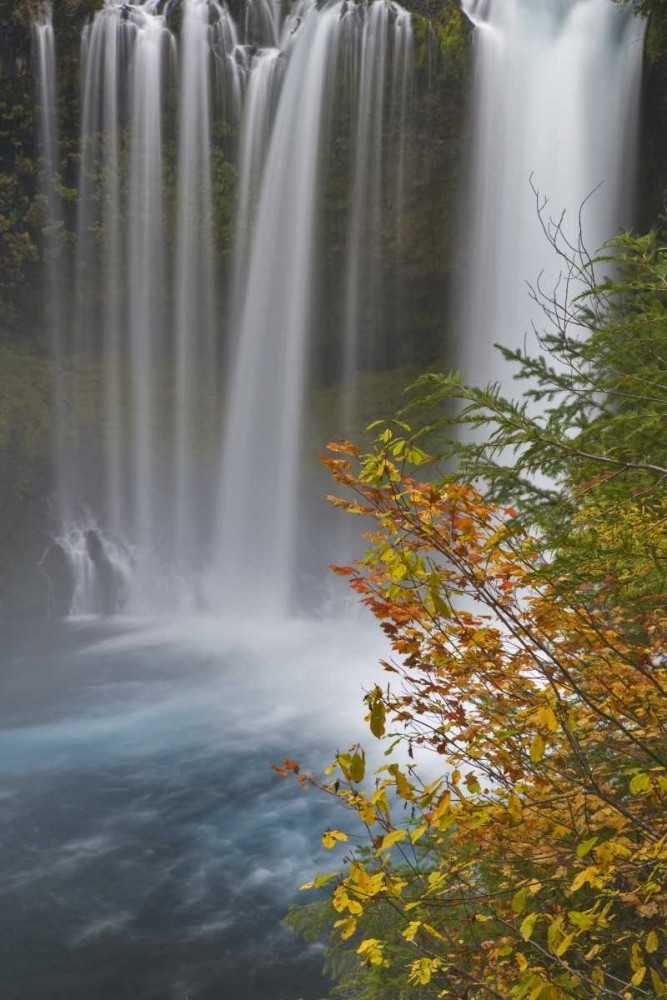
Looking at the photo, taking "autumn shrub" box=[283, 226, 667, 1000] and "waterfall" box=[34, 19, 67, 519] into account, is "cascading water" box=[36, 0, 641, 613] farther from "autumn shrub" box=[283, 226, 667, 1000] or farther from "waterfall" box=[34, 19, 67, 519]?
"autumn shrub" box=[283, 226, 667, 1000]

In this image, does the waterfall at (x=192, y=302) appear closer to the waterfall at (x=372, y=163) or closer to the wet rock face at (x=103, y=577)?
the wet rock face at (x=103, y=577)

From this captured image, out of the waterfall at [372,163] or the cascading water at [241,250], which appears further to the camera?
the waterfall at [372,163]

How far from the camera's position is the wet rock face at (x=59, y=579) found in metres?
19.1

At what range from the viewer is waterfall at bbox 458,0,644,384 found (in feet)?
53.1

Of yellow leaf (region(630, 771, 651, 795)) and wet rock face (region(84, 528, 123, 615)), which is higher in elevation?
wet rock face (region(84, 528, 123, 615))

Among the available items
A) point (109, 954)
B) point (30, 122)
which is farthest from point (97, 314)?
point (109, 954)

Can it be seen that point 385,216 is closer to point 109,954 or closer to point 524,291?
point 524,291

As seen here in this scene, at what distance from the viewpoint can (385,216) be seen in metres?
19.8

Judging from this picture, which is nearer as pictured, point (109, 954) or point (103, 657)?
point (109, 954)

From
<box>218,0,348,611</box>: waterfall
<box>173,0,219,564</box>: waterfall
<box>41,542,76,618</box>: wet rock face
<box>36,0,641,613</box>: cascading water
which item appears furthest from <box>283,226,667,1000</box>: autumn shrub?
<box>173,0,219,564</box>: waterfall

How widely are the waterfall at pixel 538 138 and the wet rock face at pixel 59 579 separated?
938 centimetres

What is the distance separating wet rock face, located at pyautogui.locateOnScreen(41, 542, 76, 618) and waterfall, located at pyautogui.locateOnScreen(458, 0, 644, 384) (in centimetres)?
938

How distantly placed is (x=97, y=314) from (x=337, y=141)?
21.6 ft

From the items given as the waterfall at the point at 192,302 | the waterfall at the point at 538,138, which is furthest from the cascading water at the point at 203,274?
the waterfall at the point at 538,138
